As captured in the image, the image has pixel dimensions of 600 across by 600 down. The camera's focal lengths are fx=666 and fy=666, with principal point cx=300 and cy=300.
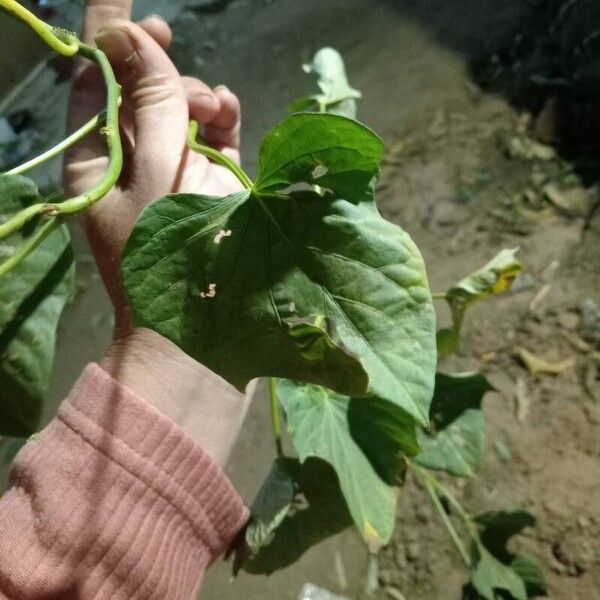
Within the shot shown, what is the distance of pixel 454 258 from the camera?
4.13 feet

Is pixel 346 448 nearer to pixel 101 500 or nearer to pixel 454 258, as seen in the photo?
pixel 101 500

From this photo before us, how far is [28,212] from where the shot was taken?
0.37m

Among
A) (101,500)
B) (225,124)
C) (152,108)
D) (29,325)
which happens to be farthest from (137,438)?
(225,124)

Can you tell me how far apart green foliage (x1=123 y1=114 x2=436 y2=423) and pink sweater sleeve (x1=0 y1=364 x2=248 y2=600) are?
22 centimetres

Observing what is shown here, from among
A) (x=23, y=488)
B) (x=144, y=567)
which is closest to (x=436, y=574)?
(x=144, y=567)

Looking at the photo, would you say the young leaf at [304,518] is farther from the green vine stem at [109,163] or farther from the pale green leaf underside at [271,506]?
the green vine stem at [109,163]

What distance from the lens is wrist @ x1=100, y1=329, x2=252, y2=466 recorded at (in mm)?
709

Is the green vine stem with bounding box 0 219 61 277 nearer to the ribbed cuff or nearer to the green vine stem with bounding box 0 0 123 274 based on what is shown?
the green vine stem with bounding box 0 0 123 274

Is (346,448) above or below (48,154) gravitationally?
below

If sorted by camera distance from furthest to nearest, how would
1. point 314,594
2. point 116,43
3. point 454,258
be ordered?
1. point 454,258
2. point 314,594
3. point 116,43

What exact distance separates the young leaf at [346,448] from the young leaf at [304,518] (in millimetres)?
53

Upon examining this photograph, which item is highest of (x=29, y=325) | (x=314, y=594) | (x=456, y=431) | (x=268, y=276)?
(x=268, y=276)

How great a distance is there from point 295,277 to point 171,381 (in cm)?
33

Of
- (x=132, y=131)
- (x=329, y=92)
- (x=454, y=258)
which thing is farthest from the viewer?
(x=454, y=258)
